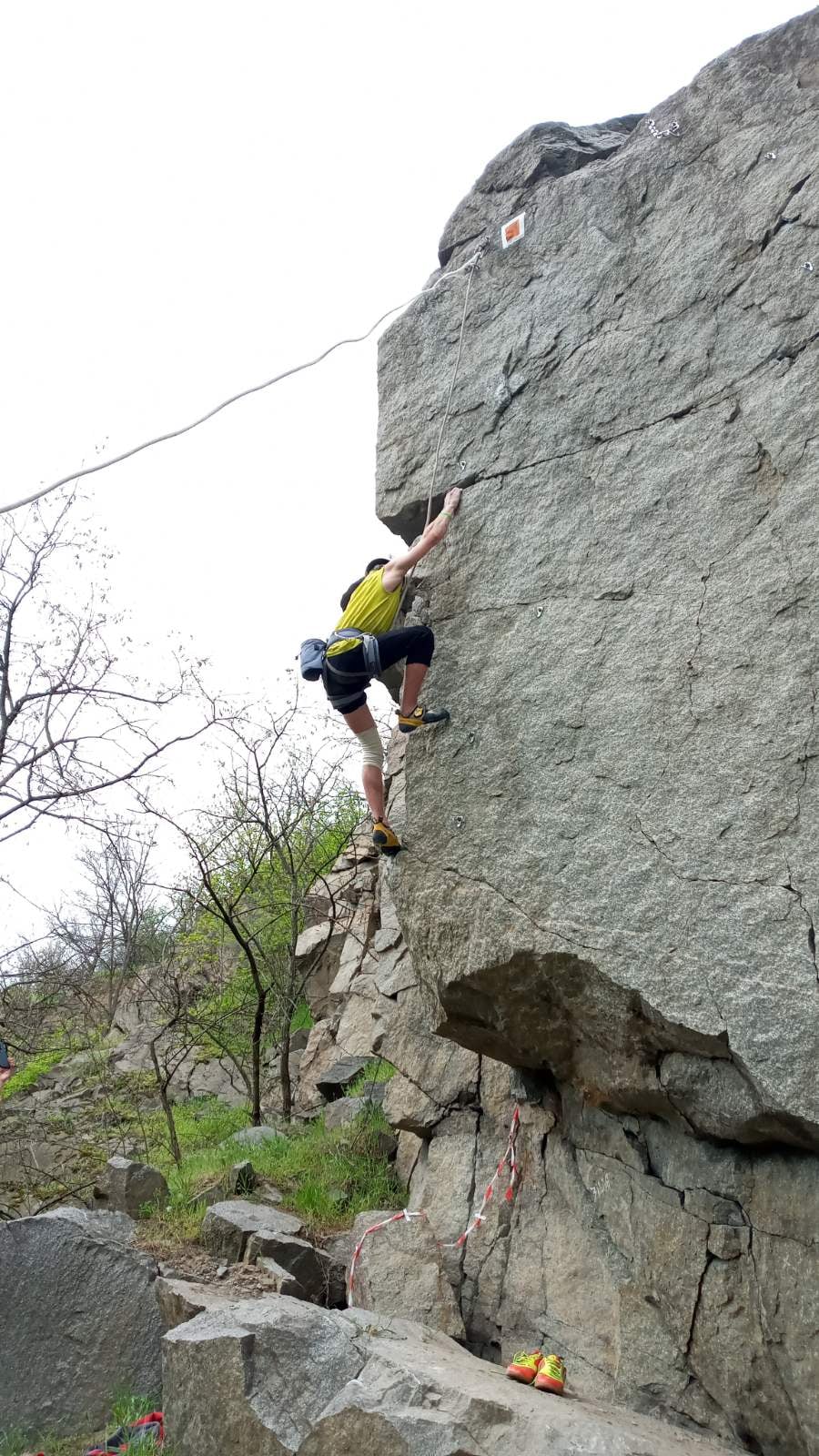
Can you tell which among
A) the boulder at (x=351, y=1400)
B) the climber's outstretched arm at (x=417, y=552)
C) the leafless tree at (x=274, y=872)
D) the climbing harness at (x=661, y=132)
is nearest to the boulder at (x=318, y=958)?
the leafless tree at (x=274, y=872)

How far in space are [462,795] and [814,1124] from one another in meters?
1.94

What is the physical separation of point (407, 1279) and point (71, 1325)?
4.91 ft

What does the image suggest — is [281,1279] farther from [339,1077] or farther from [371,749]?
[339,1077]

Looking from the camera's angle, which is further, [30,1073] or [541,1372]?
[30,1073]

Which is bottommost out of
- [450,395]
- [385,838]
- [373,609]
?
[385,838]

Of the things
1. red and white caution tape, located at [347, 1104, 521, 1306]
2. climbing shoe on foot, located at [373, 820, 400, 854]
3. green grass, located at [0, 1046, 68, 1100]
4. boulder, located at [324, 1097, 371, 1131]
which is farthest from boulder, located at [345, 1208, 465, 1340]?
green grass, located at [0, 1046, 68, 1100]

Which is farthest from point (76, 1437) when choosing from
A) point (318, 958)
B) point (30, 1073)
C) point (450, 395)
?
point (30, 1073)

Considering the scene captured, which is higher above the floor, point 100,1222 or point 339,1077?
point 100,1222

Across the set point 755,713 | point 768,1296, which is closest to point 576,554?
point 755,713

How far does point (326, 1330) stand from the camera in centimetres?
360

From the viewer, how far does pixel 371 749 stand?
5.07 meters

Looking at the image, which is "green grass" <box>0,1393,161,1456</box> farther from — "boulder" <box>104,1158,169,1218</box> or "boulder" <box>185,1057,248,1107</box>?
"boulder" <box>185,1057,248,1107</box>

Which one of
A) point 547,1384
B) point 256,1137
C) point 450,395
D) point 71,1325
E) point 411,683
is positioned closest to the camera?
point 547,1384

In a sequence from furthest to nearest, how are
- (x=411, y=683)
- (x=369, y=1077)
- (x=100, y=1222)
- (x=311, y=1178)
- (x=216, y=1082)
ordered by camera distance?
(x=216, y=1082), (x=369, y=1077), (x=311, y=1178), (x=100, y=1222), (x=411, y=683)
